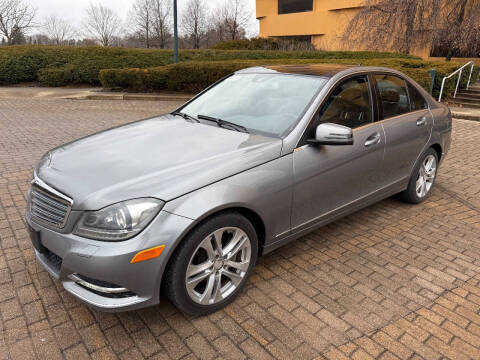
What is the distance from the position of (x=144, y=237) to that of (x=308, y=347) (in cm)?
125

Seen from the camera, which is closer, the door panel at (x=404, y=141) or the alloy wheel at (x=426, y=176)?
the door panel at (x=404, y=141)

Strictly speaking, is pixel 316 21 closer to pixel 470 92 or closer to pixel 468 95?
pixel 470 92

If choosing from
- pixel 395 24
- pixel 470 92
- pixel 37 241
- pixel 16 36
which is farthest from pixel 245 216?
pixel 16 36

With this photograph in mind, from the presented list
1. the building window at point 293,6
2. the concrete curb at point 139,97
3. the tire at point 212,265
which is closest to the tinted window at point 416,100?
the tire at point 212,265

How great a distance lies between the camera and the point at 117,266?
217 cm

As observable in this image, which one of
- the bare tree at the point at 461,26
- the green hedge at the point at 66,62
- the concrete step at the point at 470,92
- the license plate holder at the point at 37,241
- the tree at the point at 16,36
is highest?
the tree at the point at 16,36

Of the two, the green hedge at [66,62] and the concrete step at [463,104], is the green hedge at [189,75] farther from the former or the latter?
the green hedge at [66,62]

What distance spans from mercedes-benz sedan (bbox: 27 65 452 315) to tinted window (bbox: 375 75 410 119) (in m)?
0.02

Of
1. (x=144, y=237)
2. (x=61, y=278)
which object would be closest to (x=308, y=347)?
(x=144, y=237)

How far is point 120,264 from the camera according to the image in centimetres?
217

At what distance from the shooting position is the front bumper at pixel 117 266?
85.9 inches

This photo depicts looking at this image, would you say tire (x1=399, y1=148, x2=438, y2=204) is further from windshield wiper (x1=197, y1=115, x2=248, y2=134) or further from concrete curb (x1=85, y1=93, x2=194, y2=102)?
concrete curb (x1=85, y1=93, x2=194, y2=102)

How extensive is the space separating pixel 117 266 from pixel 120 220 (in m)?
0.27

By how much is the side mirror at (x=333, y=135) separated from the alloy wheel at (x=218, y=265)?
3.21 feet
